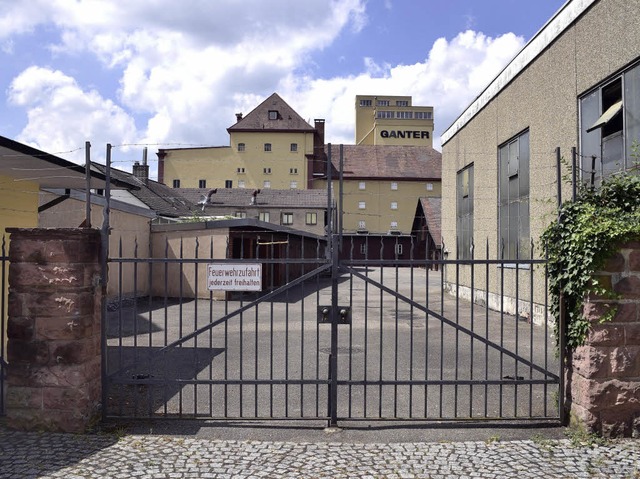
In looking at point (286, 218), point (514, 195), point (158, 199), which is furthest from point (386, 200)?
point (514, 195)

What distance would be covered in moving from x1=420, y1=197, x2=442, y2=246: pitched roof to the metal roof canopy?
3118 cm

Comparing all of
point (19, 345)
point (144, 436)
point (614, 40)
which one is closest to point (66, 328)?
point (19, 345)

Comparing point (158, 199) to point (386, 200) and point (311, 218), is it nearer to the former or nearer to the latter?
point (311, 218)

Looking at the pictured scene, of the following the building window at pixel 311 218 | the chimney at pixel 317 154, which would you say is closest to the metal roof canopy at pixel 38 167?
the building window at pixel 311 218

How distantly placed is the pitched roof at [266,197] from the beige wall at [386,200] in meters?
11.1

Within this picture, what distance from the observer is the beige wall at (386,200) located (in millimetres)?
64562

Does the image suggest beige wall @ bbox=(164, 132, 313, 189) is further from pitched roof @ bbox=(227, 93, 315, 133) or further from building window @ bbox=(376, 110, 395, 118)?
building window @ bbox=(376, 110, 395, 118)

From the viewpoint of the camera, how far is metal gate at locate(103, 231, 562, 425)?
5.75 meters

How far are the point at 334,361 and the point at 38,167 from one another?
507 cm

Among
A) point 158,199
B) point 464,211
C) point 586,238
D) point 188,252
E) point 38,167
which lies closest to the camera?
point 586,238

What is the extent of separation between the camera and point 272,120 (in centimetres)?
6512

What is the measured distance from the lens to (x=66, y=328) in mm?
5539

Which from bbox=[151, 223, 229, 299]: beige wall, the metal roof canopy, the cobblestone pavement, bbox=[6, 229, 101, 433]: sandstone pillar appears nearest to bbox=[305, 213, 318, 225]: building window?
bbox=[151, 223, 229, 299]: beige wall

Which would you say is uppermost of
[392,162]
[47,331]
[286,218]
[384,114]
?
[384,114]
